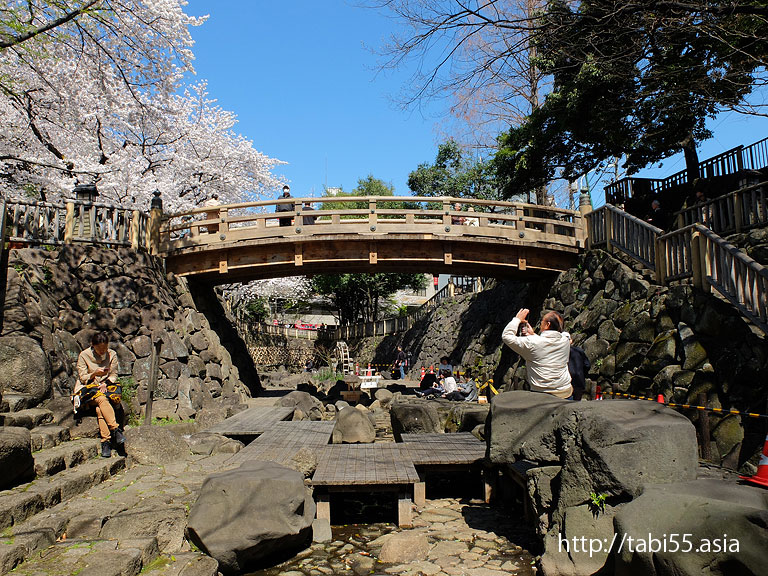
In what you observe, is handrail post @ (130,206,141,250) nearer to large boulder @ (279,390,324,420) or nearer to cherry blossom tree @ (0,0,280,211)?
cherry blossom tree @ (0,0,280,211)

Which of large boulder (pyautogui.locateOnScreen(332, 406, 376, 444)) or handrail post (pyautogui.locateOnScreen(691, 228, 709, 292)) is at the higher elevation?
handrail post (pyautogui.locateOnScreen(691, 228, 709, 292))

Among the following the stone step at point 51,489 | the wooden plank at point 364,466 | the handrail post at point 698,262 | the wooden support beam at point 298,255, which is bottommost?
the wooden plank at point 364,466

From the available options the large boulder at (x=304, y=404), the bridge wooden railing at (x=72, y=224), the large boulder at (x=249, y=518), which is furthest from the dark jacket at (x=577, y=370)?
the bridge wooden railing at (x=72, y=224)

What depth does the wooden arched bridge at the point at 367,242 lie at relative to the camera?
50.2ft

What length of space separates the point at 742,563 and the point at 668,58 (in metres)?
8.59

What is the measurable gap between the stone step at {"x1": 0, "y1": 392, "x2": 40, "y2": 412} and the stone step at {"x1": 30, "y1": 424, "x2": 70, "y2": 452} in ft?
1.78

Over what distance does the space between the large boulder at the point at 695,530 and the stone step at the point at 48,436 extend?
22.4 ft

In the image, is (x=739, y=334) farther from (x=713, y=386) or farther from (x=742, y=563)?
(x=742, y=563)

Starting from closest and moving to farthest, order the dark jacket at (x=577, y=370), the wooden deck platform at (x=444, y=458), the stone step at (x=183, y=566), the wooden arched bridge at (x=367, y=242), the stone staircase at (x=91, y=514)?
the stone staircase at (x=91, y=514), the stone step at (x=183, y=566), the dark jacket at (x=577, y=370), the wooden deck platform at (x=444, y=458), the wooden arched bridge at (x=367, y=242)

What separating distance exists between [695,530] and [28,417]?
7955mm

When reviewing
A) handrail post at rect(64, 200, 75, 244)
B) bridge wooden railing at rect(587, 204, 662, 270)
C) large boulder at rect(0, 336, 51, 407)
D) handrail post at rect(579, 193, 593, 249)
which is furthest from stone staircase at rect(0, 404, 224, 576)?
handrail post at rect(579, 193, 593, 249)

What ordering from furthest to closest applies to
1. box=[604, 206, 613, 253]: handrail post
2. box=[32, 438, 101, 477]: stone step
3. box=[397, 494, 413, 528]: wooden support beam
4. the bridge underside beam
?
1. the bridge underside beam
2. box=[604, 206, 613, 253]: handrail post
3. box=[397, 494, 413, 528]: wooden support beam
4. box=[32, 438, 101, 477]: stone step

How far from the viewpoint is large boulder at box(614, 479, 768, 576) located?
3.11 meters

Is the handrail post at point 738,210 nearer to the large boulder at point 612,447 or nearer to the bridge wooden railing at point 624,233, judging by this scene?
the bridge wooden railing at point 624,233
